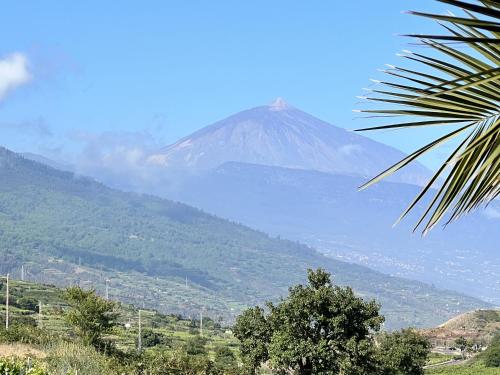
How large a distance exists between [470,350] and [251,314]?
66757 mm

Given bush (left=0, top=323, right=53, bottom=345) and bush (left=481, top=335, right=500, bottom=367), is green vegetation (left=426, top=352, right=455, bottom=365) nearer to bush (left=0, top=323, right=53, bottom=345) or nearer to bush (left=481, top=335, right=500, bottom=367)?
bush (left=481, top=335, right=500, bottom=367)

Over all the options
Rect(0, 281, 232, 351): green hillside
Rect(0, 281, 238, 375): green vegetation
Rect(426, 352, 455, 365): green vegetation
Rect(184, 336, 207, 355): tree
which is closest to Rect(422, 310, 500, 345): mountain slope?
Result: Rect(426, 352, 455, 365): green vegetation

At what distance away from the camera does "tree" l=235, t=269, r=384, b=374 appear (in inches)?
1353

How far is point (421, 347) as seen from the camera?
5744cm

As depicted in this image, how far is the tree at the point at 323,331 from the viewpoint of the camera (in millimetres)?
34375

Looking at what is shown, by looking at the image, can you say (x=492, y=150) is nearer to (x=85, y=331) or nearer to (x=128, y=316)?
(x=85, y=331)

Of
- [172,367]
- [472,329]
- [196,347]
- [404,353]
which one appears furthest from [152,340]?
[472,329]

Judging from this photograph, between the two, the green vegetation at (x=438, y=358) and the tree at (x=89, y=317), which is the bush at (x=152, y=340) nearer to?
the green vegetation at (x=438, y=358)

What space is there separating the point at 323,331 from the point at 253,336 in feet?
21.8

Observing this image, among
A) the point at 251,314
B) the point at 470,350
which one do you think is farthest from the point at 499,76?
the point at 470,350

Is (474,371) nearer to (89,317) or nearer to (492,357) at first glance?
(492,357)

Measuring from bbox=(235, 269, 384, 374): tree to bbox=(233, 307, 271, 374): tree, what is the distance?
436cm

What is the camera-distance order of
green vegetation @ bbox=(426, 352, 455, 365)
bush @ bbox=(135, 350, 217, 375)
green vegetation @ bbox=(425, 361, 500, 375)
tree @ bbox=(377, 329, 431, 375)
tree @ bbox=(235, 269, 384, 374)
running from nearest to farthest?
bush @ bbox=(135, 350, 217, 375) < tree @ bbox=(235, 269, 384, 374) < tree @ bbox=(377, 329, 431, 375) < green vegetation @ bbox=(425, 361, 500, 375) < green vegetation @ bbox=(426, 352, 455, 365)

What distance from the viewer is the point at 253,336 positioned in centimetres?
4147
